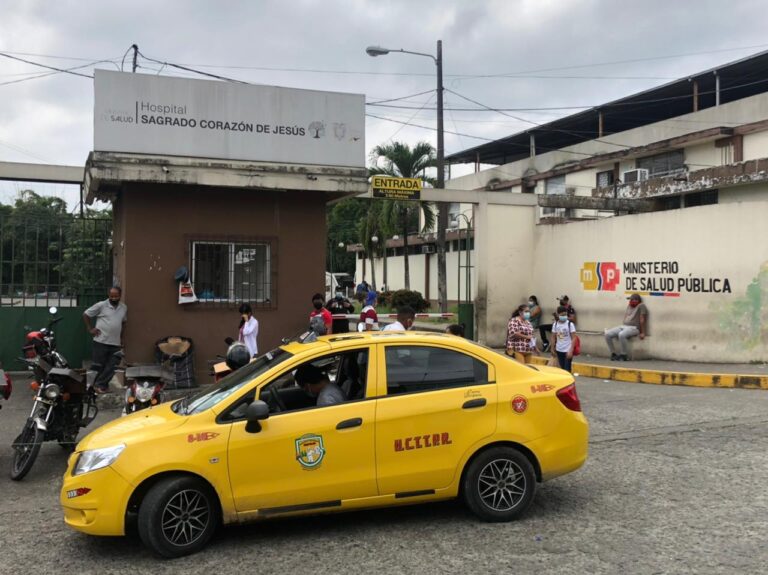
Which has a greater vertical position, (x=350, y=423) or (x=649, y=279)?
(x=649, y=279)

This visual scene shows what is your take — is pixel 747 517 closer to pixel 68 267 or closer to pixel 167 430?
pixel 167 430

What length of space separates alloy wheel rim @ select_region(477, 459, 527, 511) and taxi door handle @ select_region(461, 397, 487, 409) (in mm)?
431

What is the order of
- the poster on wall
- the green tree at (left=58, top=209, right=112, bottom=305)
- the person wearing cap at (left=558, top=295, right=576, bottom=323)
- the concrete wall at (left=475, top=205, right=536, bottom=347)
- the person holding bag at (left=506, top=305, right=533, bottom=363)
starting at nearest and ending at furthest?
the person holding bag at (left=506, top=305, right=533, bottom=363)
the green tree at (left=58, top=209, right=112, bottom=305)
the person wearing cap at (left=558, top=295, right=576, bottom=323)
the poster on wall
the concrete wall at (left=475, top=205, right=536, bottom=347)

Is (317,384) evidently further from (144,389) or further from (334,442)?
(144,389)

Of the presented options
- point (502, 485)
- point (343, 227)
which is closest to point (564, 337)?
point (502, 485)

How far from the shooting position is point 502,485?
4.82 m

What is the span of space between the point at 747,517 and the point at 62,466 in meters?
6.26

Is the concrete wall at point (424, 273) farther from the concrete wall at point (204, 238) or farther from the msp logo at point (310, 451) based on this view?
the msp logo at point (310, 451)

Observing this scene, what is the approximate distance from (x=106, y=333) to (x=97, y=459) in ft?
18.4

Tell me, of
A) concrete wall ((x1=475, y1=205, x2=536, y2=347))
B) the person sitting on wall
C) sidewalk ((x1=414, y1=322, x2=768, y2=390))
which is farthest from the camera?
concrete wall ((x1=475, y1=205, x2=536, y2=347))

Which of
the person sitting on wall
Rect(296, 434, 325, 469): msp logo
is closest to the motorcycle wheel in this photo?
Rect(296, 434, 325, 469): msp logo

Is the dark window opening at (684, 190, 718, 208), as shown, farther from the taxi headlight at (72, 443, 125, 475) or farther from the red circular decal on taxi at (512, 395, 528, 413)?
the taxi headlight at (72, 443, 125, 475)

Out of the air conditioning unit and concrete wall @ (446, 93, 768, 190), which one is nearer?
concrete wall @ (446, 93, 768, 190)

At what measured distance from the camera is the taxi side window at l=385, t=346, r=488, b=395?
189 inches
